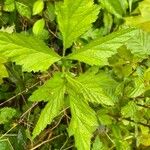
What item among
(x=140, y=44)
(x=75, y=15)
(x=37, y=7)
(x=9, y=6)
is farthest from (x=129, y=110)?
(x=9, y=6)

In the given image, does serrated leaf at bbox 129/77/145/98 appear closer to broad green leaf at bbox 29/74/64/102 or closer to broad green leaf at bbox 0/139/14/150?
broad green leaf at bbox 29/74/64/102

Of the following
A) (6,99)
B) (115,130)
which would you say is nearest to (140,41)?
(115,130)

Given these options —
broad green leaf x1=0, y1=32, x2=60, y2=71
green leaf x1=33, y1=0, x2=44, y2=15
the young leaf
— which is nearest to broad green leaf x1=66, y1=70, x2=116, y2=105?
the young leaf

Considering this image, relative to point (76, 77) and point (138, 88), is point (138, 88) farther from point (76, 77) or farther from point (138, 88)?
point (76, 77)

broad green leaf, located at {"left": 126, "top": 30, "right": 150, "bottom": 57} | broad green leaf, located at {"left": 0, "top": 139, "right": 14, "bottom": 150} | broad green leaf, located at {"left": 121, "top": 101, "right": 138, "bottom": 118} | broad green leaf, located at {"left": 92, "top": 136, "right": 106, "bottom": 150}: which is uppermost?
broad green leaf, located at {"left": 126, "top": 30, "right": 150, "bottom": 57}

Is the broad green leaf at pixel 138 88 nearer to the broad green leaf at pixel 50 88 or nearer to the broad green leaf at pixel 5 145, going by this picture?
the broad green leaf at pixel 50 88

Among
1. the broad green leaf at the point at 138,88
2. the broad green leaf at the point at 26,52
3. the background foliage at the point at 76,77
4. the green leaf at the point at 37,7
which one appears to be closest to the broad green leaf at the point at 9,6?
the background foliage at the point at 76,77

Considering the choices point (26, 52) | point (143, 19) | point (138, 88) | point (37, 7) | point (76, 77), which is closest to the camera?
point (26, 52)

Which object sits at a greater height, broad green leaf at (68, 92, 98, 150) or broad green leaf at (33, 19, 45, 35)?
broad green leaf at (33, 19, 45, 35)
